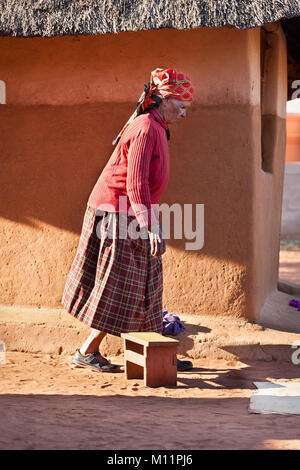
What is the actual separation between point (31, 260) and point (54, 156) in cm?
78

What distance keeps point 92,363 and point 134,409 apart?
956 mm

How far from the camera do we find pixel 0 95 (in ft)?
18.8

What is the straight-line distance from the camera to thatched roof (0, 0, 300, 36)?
16.8 feet

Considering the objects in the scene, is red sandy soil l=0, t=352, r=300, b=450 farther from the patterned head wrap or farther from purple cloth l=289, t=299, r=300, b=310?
the patterned head wrap

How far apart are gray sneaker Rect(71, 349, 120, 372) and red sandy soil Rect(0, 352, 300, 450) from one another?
47mm

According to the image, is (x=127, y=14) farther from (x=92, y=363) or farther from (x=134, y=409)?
(x=134, y=409)

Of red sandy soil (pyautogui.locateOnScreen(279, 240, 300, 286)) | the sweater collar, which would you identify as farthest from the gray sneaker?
red sandy soil (pyautogui.locateOnScreen(279, 240, 300, 286))

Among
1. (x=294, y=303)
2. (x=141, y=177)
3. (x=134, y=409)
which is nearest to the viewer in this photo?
(x=134, y=409)

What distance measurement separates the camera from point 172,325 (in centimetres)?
542

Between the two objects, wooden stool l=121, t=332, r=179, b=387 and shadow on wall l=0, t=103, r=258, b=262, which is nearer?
wooden stool l=121, t=332, r=179, b=387

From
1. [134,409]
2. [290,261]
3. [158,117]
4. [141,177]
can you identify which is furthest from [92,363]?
[290,261]

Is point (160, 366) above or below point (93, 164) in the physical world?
below

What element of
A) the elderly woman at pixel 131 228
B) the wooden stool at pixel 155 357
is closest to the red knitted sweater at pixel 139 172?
the elderly woman at pixel 131 228
